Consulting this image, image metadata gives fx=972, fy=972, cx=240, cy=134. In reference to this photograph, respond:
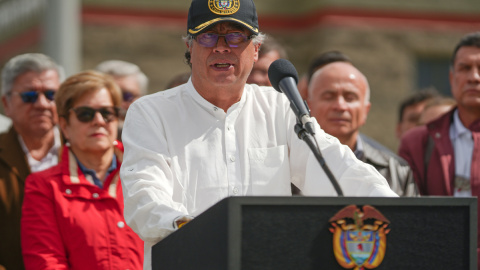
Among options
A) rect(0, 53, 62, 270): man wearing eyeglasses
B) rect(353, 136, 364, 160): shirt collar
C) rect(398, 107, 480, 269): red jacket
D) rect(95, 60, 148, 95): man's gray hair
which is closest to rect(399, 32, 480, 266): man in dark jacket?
rect(398, 107, 480, 269): red jacket

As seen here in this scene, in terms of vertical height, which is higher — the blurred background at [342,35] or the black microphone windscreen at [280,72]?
the blurred background at [342,35]

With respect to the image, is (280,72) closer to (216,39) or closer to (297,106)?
(297,106)

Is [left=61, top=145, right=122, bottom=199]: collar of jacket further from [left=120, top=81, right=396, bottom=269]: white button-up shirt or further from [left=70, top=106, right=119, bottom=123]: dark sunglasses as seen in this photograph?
[left=120, top=81, right=396, bottom=269]: white button-up shirt

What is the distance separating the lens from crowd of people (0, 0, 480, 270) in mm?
4211

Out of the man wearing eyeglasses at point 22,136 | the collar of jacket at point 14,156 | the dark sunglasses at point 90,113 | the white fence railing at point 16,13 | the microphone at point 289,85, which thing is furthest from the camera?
the white fence railing at point 16,13

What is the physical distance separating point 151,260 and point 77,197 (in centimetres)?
163

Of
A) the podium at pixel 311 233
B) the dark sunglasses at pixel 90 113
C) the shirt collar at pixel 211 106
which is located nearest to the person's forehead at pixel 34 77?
the dark sunglasses at pixel 90 113

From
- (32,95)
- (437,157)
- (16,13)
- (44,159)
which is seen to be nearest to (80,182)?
(44,159)

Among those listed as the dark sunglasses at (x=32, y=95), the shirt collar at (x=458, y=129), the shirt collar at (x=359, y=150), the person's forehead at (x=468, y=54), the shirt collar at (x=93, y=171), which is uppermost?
the person's forehead at (x=468, y=54)

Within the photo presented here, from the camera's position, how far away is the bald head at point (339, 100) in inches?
258

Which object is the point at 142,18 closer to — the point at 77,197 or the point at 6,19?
A: the point at 6,19

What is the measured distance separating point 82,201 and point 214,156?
1431 mm

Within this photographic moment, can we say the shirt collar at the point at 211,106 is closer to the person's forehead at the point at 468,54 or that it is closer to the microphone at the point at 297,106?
the microphone at the point at 297,106

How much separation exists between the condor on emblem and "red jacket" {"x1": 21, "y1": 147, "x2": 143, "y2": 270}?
2261 mm
